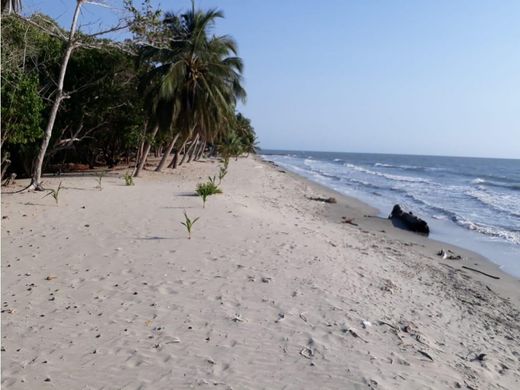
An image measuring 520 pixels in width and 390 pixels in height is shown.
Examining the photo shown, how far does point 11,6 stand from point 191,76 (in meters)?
10.6

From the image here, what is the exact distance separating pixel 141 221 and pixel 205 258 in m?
2.75

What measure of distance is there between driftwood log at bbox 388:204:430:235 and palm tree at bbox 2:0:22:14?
1125cm

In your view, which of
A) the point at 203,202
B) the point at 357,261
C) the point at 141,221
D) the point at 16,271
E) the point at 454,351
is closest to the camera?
the point at 454,351

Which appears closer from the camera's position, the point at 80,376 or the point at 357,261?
the point at 80,376

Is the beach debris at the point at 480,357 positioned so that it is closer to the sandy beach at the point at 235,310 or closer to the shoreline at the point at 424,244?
the sandy beach at the point at 235,310

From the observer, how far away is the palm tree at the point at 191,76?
57.3ft

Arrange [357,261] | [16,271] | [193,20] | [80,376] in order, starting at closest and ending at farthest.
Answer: [80,376] < [16,271] < [357,261] < [193,20]

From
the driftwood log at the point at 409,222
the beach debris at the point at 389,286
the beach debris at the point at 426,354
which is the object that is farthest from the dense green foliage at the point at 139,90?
the beach debris at the point at 426,354

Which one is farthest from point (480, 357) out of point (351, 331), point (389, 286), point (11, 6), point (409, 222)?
point (11, 6)

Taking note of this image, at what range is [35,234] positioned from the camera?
7.97 m

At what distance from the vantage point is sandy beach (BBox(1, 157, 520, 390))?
152 inches

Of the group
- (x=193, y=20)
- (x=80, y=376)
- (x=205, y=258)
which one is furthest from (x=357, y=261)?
(x=193, y=20)

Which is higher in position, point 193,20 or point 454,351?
point 193,20

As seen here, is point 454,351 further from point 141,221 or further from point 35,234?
point 35,234
